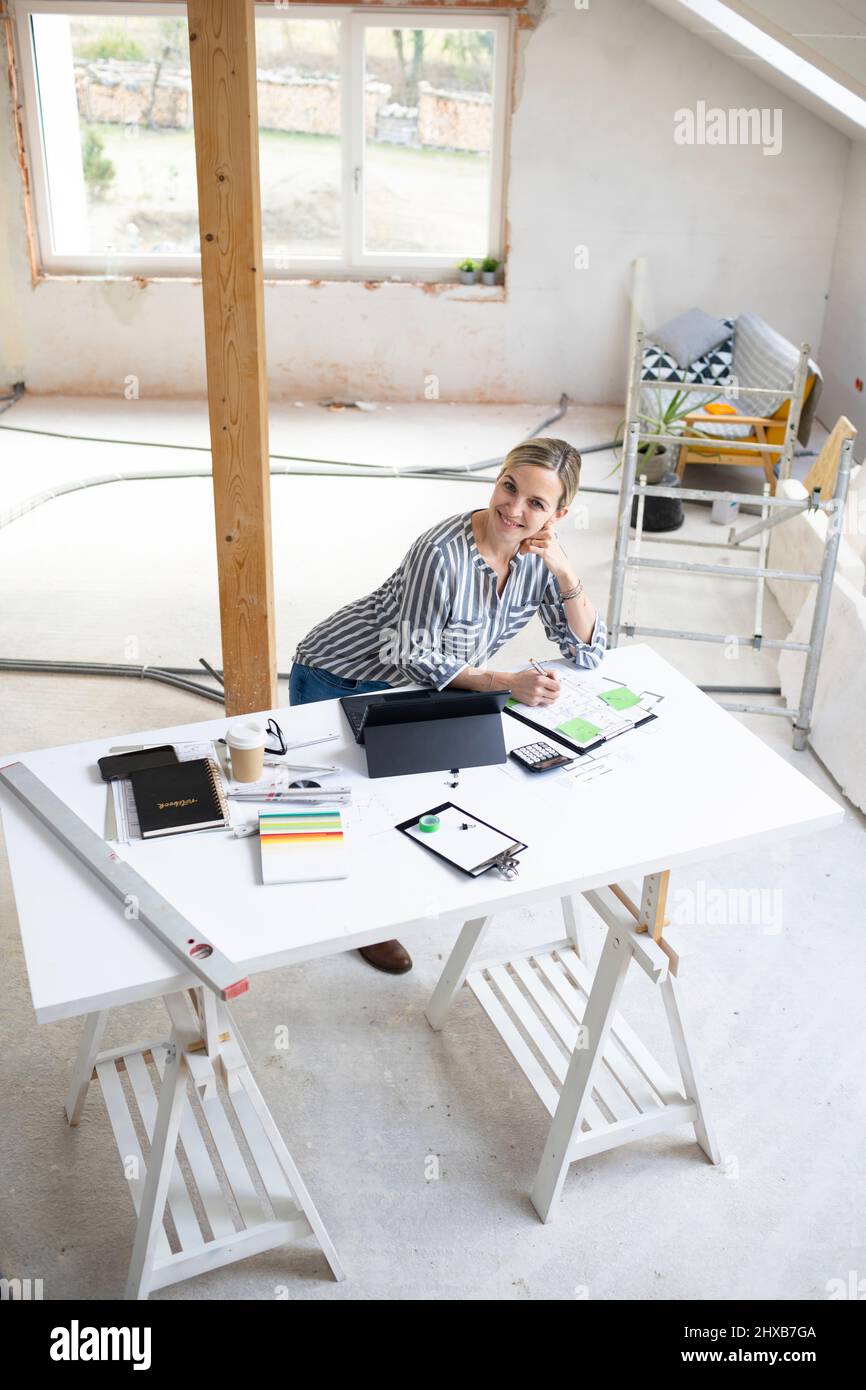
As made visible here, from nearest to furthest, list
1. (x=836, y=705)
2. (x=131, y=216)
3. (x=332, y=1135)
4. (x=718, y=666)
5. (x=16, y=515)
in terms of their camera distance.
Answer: (x=332, y=1135)
(x=836, y=705)
(x=718, y=666)
(x=16, y=515)
(x=131, y=216)

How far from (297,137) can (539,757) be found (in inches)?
222

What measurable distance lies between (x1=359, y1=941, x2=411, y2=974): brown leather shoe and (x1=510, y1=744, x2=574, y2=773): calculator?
2.47 ft

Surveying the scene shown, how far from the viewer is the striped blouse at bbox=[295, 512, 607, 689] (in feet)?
8.31

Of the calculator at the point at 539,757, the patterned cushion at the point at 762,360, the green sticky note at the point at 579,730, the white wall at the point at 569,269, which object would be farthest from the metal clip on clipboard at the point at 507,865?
the white wall at the point at 569,269

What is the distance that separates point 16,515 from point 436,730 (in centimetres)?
371

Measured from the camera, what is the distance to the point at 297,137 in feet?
22.3

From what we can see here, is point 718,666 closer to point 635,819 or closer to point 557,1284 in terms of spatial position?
point 635,819

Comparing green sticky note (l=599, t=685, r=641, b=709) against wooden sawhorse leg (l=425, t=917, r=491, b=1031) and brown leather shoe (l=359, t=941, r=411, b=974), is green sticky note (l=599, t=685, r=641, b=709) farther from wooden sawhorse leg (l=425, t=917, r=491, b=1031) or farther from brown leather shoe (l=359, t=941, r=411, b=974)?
brown leather shoe (l=359, t=941, r=411, b=974)

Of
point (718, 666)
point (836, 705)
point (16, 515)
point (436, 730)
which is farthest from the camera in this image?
point (16, 515)

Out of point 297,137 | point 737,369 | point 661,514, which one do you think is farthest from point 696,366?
point 297,137

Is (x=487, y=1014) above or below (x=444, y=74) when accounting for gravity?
below

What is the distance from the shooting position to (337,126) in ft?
22.2

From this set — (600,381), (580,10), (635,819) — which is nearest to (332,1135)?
(635,819)

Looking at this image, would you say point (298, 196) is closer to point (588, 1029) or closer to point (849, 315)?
point (849, 315)
